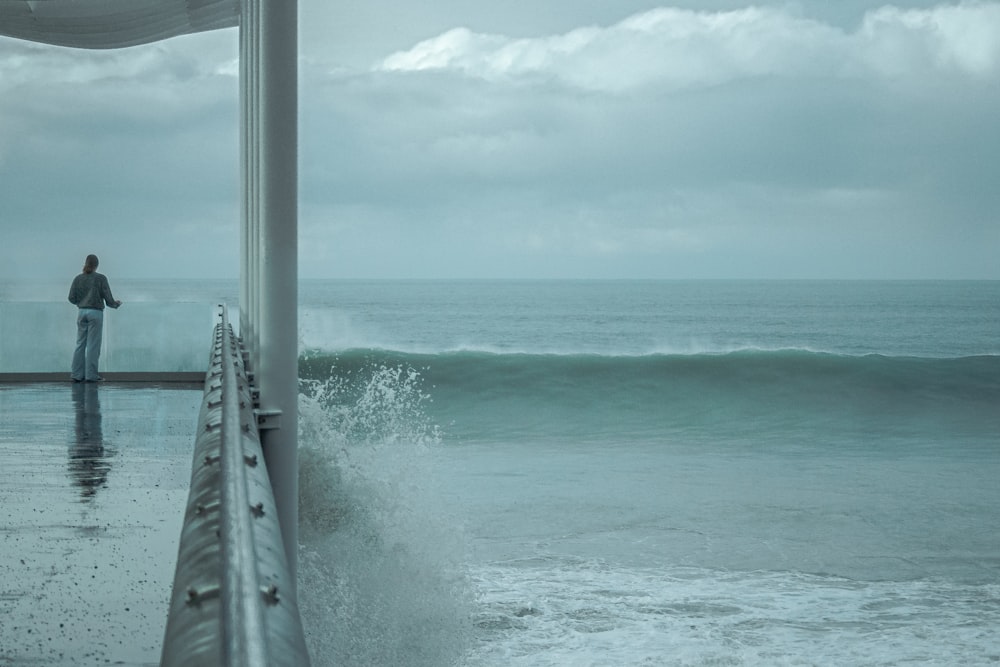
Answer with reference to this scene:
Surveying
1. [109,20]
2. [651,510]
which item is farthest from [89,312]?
[651,510]

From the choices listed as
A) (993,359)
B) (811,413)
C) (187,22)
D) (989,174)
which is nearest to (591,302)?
(989,174)

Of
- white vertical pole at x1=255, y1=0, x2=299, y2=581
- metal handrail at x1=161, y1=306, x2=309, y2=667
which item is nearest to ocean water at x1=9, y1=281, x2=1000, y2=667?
white vertical pole at x1=255, y1=0, x2=299, y2=581

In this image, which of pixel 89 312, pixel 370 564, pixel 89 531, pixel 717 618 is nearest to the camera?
pixel 89 531

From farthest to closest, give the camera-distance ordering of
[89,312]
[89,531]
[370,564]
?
[89,312]
[370,564]
[89,531]

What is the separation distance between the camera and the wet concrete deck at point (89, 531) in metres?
2.74

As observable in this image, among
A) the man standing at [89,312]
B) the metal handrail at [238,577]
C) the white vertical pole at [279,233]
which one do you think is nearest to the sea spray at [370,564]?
the white vertical pole at [279,233]

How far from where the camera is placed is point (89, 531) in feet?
12.8

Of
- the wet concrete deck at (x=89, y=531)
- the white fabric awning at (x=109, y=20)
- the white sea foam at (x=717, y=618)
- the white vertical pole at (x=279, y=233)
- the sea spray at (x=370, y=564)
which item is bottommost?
the white sea foam at (x=717, y=618)

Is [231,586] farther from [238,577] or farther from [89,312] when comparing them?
[89,312]

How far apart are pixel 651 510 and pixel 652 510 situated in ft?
0.04

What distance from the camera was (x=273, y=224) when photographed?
4.15m

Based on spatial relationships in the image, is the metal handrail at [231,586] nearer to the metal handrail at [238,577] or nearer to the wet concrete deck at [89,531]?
the metal handrail at [238,577]

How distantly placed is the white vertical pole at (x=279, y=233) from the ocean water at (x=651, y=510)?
6.66 feet

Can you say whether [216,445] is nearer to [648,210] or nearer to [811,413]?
[811,413]
